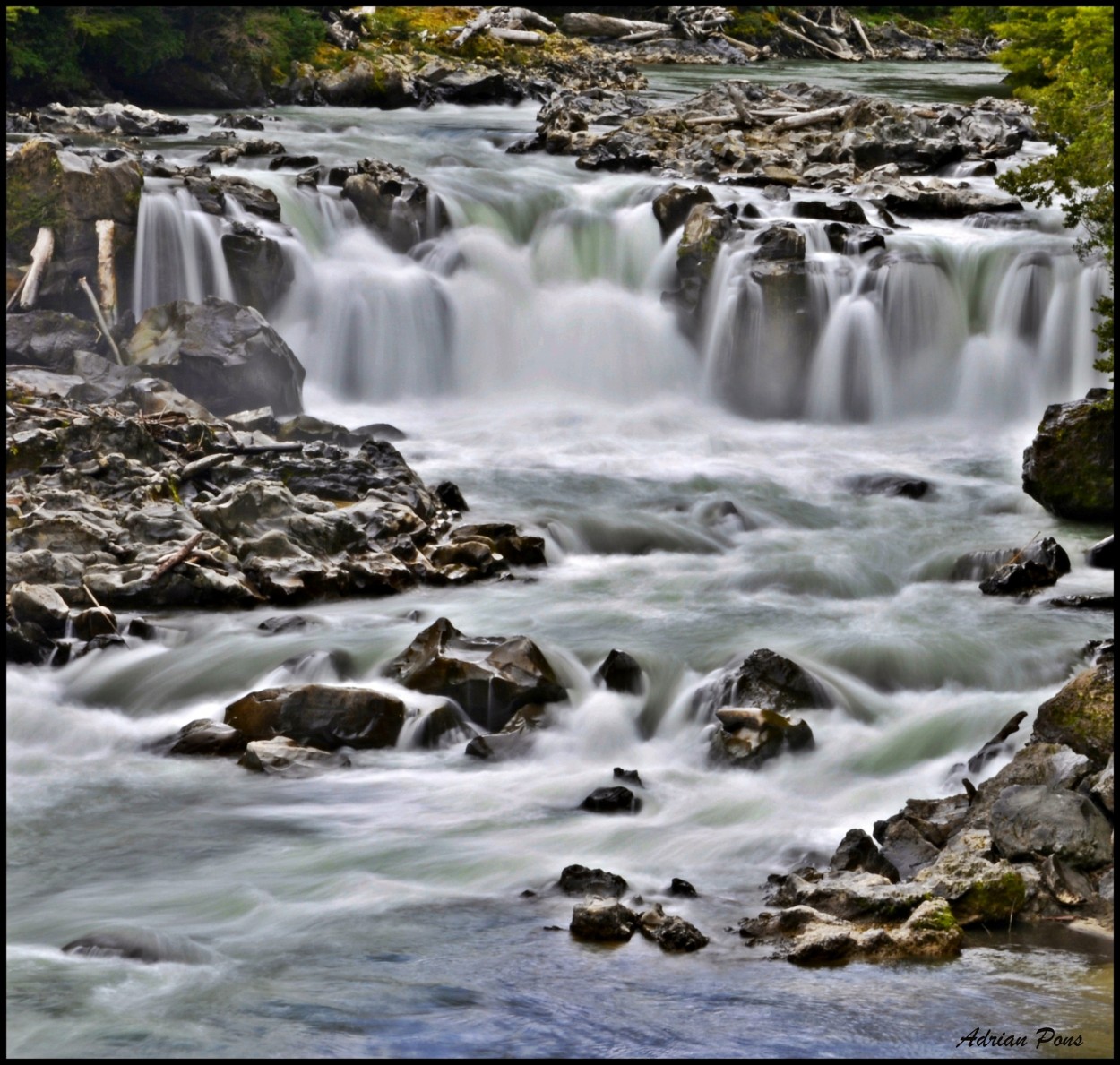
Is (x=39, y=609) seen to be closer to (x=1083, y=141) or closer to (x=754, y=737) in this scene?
(x=754, y=737)

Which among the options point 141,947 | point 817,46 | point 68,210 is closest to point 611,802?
point 141,947

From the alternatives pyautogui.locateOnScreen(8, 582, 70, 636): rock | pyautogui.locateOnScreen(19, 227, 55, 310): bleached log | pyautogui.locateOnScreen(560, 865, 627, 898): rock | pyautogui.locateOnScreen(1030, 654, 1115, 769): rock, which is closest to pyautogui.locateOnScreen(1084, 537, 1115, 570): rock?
pyautogui.locateOnScreen(1030, 654, 1115, 769): rock

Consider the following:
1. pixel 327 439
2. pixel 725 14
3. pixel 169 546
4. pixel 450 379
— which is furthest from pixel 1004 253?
pixel 725 14

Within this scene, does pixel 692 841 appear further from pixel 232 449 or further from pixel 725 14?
pixel 725 14

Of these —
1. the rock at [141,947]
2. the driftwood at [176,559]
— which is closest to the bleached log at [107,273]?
the driftwood at [176,559]

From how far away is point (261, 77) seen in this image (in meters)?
29.6

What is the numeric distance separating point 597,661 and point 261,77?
2269 cm

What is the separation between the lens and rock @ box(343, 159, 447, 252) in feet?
66.2

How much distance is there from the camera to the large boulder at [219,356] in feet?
53.1

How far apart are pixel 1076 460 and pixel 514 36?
2677 centimetres

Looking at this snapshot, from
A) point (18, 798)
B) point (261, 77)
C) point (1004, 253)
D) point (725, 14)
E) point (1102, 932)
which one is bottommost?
point (18, 798)

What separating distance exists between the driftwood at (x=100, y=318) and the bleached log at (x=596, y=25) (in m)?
27.1

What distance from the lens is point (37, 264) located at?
17016mm

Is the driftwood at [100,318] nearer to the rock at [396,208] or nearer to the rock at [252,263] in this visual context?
the rock at [252,263]
